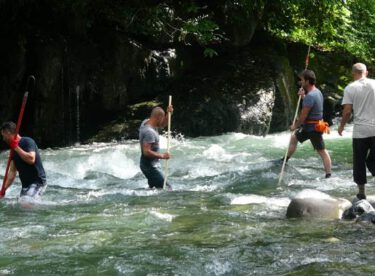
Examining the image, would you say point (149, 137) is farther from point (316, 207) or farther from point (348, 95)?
point (348, 95)

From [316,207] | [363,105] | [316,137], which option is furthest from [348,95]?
[316,137]

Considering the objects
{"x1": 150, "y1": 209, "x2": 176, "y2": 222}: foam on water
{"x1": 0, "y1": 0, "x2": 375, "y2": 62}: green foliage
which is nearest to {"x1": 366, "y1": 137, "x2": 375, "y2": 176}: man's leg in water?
{"x1": 150, "y1": 209, "x2": 176, "y2": 222}: foam on water

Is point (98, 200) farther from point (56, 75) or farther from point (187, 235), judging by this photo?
point (56, 75)

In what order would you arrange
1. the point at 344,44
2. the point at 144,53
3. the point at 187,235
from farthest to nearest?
the point at 344,44 < the point at 144,53 < the point at 187,235

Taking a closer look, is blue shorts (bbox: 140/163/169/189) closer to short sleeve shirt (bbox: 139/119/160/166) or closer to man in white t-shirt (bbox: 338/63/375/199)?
short sleeve shirt (bbox: 139/119/160/166)

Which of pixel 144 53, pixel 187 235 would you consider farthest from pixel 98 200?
pixel 144 53

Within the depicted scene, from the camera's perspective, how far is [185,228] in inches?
278

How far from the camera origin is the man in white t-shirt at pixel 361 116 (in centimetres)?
813

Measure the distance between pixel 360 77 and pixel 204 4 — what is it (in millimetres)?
11428

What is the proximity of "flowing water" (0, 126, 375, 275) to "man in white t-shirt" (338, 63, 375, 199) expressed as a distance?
3.28ft

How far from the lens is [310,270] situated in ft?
17.2

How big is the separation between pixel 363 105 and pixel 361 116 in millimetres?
154

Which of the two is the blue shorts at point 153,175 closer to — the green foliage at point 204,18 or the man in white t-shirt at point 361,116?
the man in white t-shirt at point 361,116

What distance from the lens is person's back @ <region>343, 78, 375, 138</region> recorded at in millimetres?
8125
